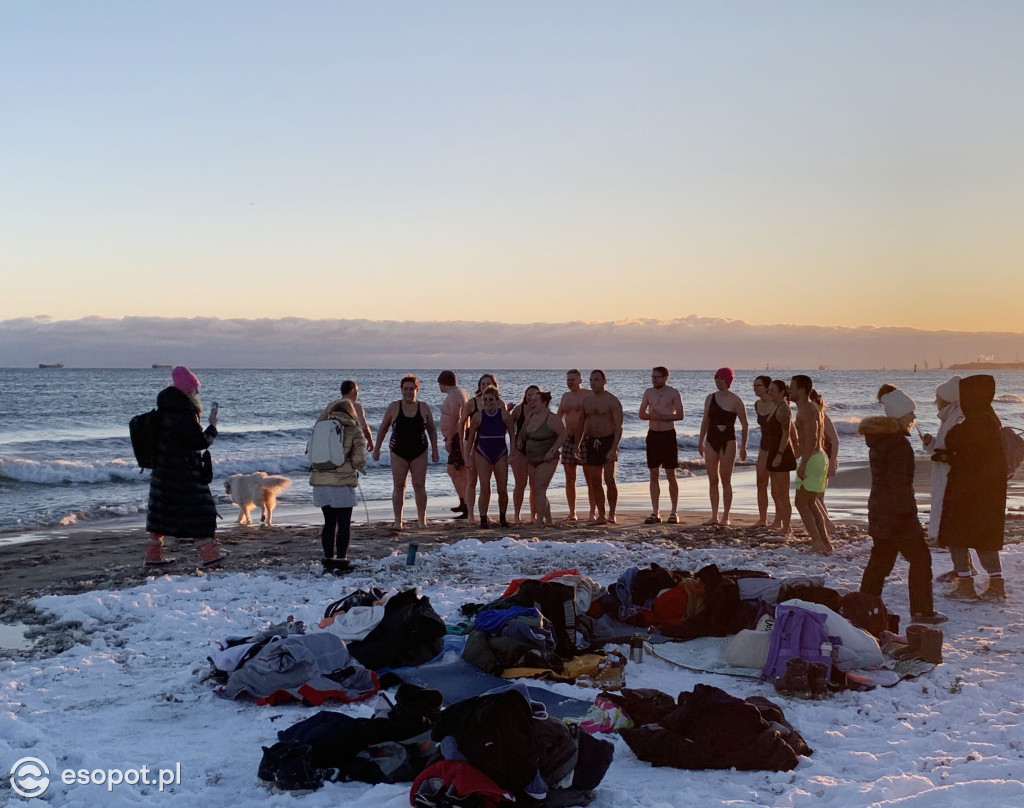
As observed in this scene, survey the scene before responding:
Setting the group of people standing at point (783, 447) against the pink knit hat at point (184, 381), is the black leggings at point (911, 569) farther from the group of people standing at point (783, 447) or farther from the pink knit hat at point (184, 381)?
the pink knit hat at point (184, 381)

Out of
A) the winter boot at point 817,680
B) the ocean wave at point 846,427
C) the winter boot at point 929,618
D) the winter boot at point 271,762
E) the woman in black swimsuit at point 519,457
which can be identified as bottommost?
the ocean wave at point 846,427

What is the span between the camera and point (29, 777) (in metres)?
4.11

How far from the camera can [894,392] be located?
6996mm

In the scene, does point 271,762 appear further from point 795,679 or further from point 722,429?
point 722,429

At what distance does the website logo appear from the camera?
3.98m

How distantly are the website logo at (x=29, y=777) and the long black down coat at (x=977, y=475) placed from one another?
271 inches

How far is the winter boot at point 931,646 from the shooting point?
19.0 ft

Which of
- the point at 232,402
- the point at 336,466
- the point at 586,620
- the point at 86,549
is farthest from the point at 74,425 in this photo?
the point at 586,620

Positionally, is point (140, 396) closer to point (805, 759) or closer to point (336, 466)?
point (336, 466)

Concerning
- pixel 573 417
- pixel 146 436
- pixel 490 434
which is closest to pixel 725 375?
pixel 573 417

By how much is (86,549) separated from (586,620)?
7.02m

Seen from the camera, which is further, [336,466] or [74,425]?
[74,425]

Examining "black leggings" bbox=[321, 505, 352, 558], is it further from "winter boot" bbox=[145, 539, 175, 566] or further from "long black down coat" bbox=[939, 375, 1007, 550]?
"long black down coat" bbox=[939, 375, 1007, 550]

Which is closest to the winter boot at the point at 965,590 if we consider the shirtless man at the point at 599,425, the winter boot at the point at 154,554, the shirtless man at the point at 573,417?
the shirtless man at the point at 599,425
